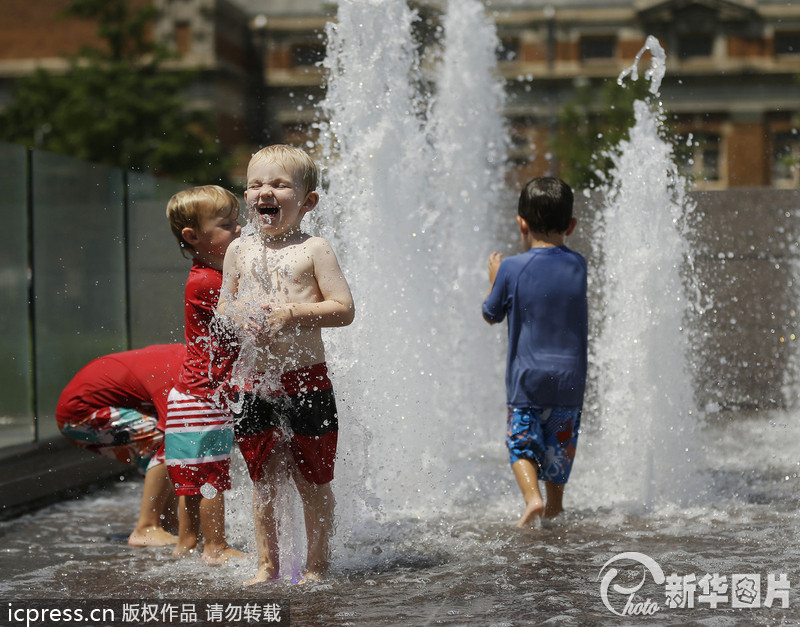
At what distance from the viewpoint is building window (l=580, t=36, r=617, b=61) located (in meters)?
29.7

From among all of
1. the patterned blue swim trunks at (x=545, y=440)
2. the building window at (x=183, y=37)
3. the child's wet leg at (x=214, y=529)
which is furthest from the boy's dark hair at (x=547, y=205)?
the building window at (x=183, y=37)

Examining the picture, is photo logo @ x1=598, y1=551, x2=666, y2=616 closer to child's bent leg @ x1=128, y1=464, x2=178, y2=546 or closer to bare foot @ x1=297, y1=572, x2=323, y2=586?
bare foot @ x1=297, y1=572, x2=323, y2=586

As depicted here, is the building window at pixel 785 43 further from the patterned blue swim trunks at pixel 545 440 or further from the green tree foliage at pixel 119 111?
the patterned blue swim trunks at pixel 545 440

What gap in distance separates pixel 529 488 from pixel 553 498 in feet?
0.77

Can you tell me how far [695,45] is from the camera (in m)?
29.9

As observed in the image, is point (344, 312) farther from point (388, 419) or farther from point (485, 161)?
point (485, 161)

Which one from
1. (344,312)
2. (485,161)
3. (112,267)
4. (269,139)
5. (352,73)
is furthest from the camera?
(269,139)

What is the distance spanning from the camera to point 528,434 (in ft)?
14.1

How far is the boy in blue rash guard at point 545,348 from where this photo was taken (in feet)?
14.1

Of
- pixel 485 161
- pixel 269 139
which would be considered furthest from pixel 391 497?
pixel 269 139

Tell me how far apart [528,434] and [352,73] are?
8.55 ft

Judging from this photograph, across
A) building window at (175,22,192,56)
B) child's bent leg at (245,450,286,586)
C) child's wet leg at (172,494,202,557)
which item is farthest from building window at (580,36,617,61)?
child's bent leg at (245,450,286,586)

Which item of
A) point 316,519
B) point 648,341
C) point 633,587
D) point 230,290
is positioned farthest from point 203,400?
point 648,341

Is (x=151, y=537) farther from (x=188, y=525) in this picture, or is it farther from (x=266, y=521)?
(x=266, y=521)
